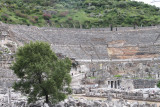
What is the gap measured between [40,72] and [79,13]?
74.7 meters

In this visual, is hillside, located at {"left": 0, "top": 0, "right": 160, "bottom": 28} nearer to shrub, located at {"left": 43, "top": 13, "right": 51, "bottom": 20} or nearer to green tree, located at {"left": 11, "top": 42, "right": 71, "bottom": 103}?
shrub, located at {"left": 43, "top": 13, "right": 51, "bottom": 20}

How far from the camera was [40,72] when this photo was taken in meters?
24.2

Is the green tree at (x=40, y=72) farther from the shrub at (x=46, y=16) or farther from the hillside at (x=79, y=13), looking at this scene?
the shrub at (x=46, y=16)

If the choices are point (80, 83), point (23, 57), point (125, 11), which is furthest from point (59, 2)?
point (23, 57)

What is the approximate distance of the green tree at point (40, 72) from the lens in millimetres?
23812

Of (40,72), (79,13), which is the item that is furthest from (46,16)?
(40,72)

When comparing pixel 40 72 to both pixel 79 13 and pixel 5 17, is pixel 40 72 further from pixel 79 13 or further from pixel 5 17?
Answer: pixel 79 13

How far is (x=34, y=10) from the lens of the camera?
96.7 metres

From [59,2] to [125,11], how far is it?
26721 millimetres

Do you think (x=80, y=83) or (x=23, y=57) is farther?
(x=80, y=83)

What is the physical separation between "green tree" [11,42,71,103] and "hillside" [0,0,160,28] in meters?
56.9

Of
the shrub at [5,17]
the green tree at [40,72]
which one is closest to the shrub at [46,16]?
the shrub at [5,17]

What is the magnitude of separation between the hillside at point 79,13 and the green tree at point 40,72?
56.9 m

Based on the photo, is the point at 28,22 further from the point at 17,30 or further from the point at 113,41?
the point at 113,41
